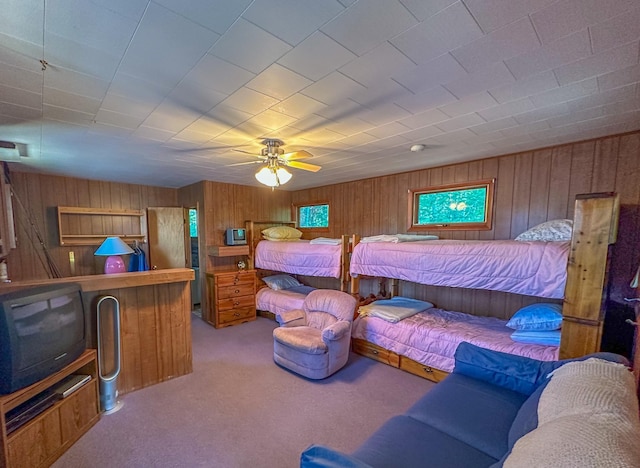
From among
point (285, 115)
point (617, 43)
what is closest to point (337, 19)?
point (285, 115)

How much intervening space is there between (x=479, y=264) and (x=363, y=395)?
1.63m

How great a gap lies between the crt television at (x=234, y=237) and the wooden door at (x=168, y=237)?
1.00 m

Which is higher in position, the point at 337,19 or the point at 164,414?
the point at 337,19

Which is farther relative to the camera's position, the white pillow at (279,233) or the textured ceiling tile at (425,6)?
the white pillow at (279,233)

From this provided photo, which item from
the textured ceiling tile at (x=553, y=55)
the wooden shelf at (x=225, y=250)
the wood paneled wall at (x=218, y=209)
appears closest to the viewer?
the textured ceiling tile at (x=553, y=55)

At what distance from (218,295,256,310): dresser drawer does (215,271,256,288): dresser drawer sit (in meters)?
0.25

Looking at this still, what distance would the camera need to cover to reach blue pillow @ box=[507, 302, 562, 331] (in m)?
2.29

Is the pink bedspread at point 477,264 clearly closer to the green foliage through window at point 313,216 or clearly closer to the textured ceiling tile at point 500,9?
the textured ceiling tile at point 500,9

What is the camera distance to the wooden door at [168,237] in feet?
15.5

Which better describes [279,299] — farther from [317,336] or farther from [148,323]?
[148,323]

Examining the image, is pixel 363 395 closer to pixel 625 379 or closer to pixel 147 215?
pixel 625 379

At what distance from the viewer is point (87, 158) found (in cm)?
308

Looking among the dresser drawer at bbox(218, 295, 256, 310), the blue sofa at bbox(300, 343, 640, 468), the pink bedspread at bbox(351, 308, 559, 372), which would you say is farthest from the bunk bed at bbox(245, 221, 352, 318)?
the blue sofa at bbox(300, 343, 640, 468)

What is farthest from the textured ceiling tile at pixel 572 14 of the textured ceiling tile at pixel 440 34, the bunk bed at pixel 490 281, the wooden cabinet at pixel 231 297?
the wooden cabinet at pixel 231 297
